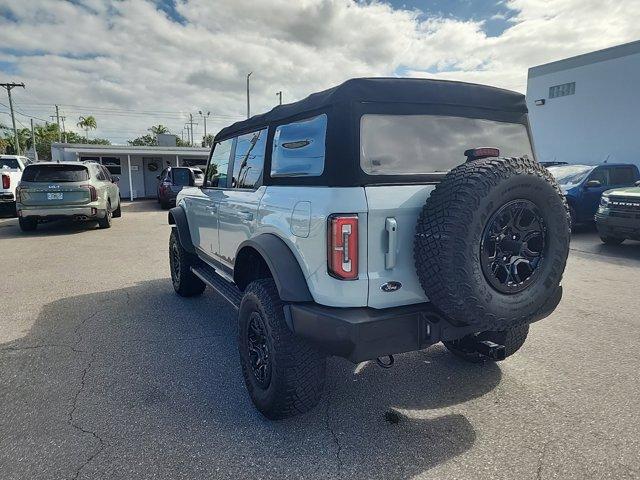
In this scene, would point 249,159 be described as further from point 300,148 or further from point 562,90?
point 562,90

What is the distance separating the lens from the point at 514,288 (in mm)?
2277

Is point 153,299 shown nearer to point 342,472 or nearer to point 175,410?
point 175,410

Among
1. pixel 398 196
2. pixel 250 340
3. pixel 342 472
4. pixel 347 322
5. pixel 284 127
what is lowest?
pixel 342 472

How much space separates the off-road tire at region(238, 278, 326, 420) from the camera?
7.95 feet

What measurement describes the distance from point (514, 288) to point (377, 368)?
1430mm

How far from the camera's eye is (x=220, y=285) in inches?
150

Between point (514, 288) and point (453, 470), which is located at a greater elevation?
point (514, 288)

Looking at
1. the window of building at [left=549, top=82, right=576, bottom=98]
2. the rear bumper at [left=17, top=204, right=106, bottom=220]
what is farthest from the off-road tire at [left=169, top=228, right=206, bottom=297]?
the window of building at [left=549, top=82, right=576, bottom=98]

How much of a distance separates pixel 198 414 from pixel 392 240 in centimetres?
172

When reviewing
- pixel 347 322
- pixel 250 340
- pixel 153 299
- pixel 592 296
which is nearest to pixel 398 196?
pixel 347 322

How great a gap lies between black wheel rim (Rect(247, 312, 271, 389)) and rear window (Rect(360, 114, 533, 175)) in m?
1.23

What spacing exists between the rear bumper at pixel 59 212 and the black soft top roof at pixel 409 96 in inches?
350

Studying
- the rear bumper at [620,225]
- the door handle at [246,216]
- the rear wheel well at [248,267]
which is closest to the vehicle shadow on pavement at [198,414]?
the rear wheel well at [248,267]

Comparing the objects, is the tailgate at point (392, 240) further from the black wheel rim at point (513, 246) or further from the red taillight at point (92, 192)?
the red taillight at point (92, 192)
